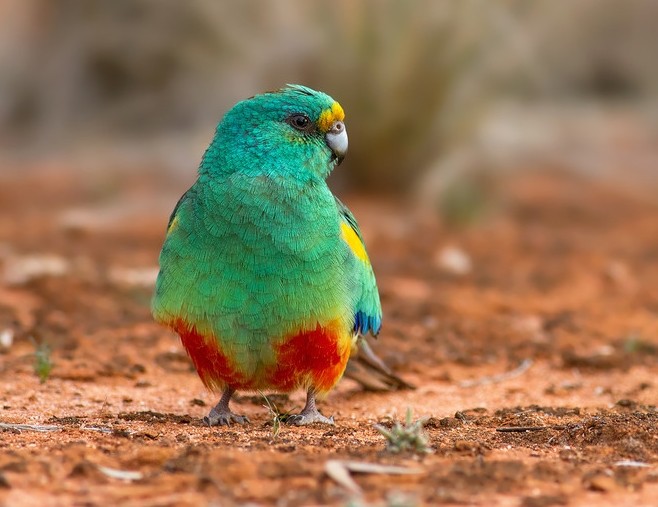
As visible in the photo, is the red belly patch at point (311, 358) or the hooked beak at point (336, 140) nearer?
the red belly patch at point (311, 358)

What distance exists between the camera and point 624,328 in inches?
301

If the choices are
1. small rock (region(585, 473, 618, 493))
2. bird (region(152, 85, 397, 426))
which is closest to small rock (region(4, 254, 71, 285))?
bird (region(152, 85, 397, 426))

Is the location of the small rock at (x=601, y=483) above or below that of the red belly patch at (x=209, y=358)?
above

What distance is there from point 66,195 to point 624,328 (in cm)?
760

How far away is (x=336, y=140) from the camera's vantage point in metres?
4.86

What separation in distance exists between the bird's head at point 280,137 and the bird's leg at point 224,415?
104 centimetres

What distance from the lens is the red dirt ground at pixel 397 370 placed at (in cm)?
326

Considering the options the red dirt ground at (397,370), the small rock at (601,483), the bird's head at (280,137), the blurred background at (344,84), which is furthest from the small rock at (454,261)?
the small rock at (601,483)

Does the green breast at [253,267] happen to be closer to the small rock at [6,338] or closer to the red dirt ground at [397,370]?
the red dirt ground at [397,370]

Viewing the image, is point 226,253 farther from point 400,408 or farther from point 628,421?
point 628,421

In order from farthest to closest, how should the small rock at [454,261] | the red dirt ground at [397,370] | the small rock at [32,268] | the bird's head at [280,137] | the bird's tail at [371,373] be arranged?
the small rock at [454,261] → the small rock at [32,268] → the bird's tail at [371,373] → the bird's head at [280,137] → the red dirt ground at [397,370]

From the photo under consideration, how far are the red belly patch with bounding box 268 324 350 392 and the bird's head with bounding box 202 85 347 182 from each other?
28.2 inches

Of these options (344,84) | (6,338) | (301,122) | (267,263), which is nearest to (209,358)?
(267,263)

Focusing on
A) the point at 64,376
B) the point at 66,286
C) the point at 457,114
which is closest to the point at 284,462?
the point at 64,376
